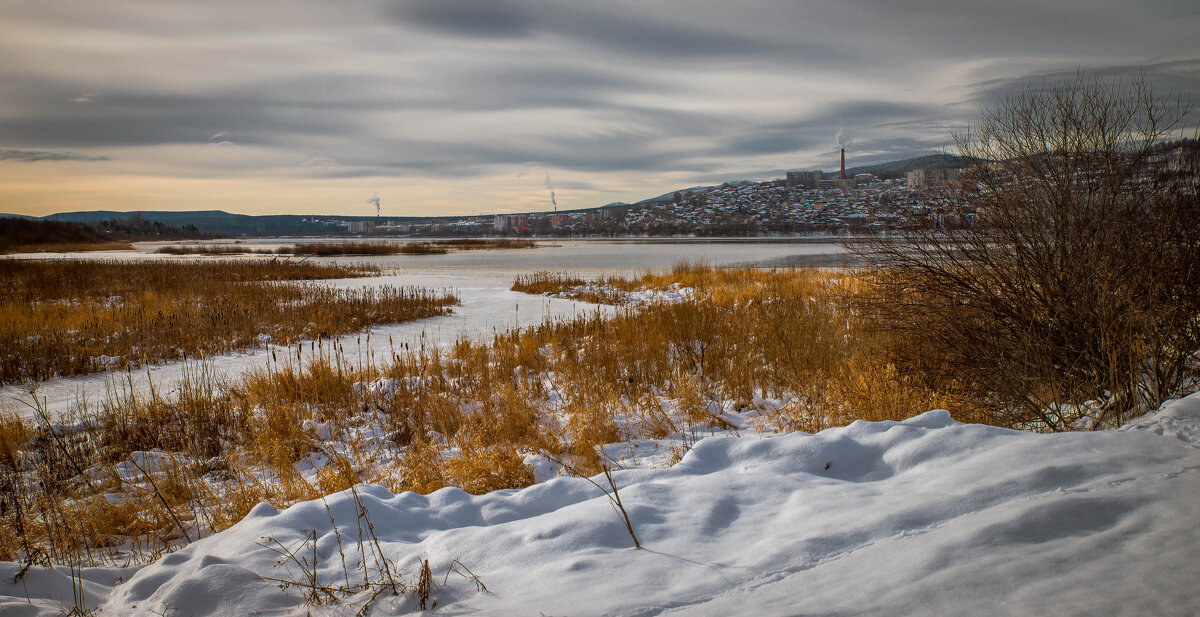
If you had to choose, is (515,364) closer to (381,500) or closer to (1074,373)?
(381,500)

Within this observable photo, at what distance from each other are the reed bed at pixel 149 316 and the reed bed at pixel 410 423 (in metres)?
2.19

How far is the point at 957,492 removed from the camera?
8.38 feet

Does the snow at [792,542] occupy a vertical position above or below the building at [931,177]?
Answer: below

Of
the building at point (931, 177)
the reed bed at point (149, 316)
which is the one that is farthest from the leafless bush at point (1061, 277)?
the reed bed at point (149, 316)

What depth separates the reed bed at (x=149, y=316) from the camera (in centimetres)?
929

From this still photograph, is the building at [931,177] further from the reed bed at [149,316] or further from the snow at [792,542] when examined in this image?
the reed bed at [149,316]

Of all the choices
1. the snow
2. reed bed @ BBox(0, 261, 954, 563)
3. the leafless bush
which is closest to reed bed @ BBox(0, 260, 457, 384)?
reed bed @ BBox(0, 261, 954, 563)

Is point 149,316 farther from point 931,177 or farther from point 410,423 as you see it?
point 931,177

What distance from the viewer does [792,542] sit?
237cm

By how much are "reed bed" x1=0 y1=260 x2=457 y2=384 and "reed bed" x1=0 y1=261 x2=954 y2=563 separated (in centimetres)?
219

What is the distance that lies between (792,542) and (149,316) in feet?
49.5

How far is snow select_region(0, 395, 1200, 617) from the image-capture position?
1.94m

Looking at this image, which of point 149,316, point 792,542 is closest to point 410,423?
point 792,542

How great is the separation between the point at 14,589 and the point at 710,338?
292 inches
